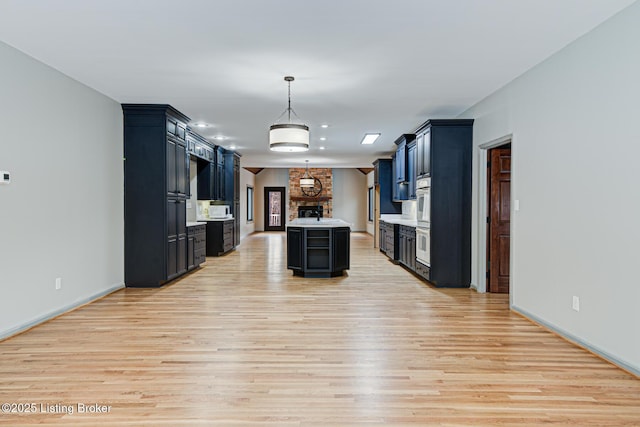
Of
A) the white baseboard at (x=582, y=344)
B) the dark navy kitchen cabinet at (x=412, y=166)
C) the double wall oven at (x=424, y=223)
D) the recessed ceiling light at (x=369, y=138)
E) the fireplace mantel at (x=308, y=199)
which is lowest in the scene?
the white baseboard at (x=582, y=344)

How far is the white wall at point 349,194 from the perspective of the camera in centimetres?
1667

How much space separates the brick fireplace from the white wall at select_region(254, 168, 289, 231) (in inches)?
23.4

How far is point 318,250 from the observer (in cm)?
673

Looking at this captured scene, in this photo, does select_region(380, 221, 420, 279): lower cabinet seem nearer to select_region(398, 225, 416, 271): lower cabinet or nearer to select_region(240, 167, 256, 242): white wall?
select_region(398, 225, 416, 271): lower cabinet

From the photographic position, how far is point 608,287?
3.08m

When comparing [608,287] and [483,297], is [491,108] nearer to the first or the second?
[483,297]

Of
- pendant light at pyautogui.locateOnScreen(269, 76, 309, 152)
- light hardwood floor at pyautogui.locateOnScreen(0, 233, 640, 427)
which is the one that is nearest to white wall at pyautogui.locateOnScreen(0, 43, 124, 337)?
light hardwood floor at pyautogui.locateOnScreen(0, 233, 640, 427)

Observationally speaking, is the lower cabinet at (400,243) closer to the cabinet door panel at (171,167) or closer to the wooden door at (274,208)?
the cabinet door panel at (171,167)

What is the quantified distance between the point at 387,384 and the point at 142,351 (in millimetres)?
2019

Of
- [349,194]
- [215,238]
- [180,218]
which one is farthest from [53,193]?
[349,194]

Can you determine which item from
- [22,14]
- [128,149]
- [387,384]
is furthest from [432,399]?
[128,149]

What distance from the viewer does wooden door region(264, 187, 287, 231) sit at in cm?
1708

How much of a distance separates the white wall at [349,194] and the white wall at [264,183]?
7.29ft

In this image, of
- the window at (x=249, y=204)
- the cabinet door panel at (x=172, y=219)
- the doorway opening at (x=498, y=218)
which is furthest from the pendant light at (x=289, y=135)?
the window at (x=249, y=204)
